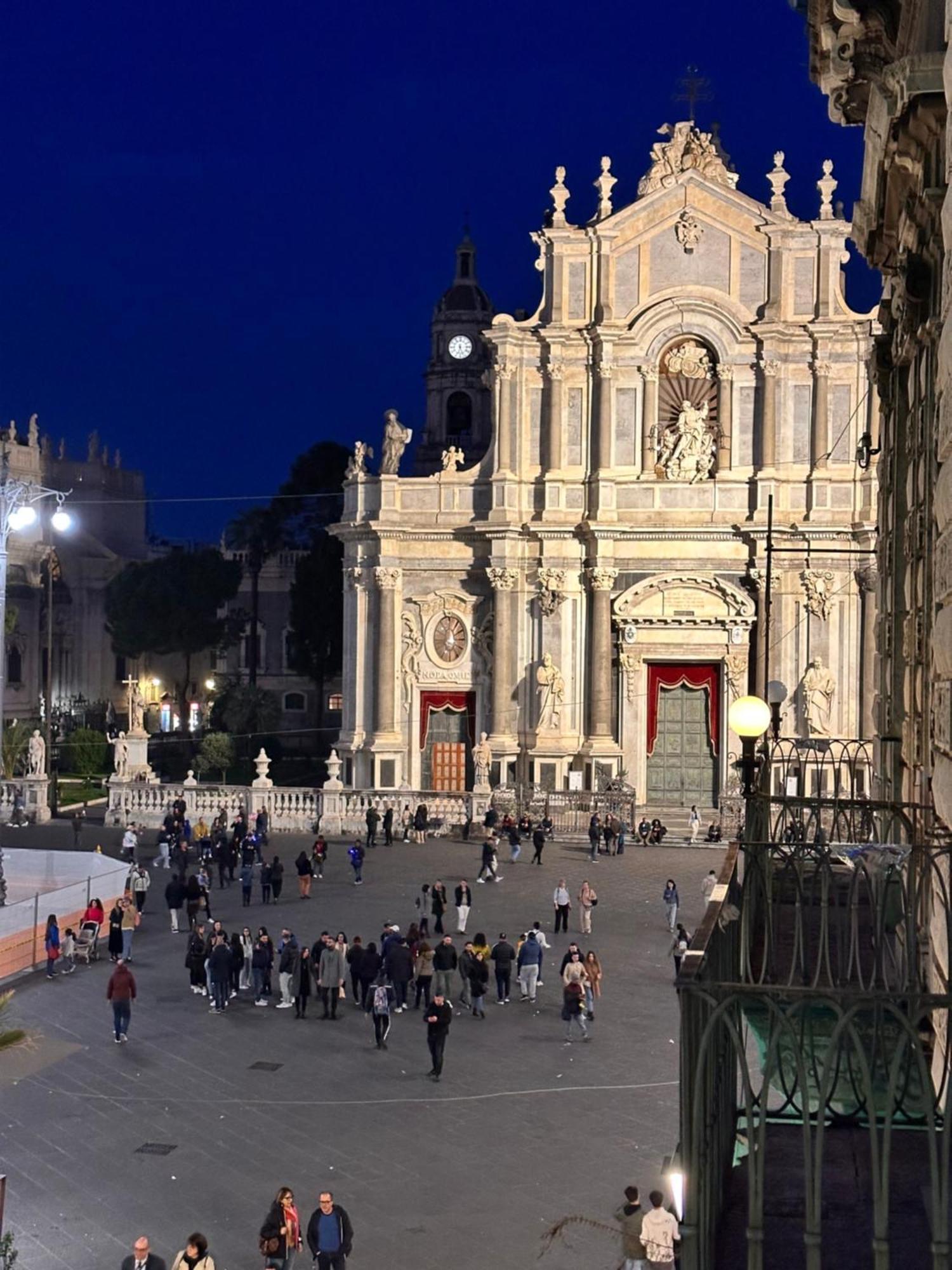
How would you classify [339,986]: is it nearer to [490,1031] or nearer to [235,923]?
[490,1031]

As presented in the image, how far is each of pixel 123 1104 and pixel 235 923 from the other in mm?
10977

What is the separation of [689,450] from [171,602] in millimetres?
28890

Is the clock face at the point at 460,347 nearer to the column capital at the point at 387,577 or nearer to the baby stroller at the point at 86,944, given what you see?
the column capital at the point at 387,577

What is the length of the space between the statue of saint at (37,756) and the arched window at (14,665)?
23.3 m

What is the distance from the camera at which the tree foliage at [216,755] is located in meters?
54.0

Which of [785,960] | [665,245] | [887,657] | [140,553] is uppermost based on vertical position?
[665,245]

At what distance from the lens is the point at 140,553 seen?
259 feet

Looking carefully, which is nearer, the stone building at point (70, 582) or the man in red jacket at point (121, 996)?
the man in red jacket at point (121, 996)

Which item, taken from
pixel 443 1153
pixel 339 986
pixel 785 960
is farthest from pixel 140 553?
pixel 785 960

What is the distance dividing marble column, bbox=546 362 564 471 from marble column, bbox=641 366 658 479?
2.28 metres

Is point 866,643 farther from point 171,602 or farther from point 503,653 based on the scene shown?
point 171,602

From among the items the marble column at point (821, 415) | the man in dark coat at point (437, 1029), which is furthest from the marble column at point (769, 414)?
the man in dark coat at point (437, 1029)

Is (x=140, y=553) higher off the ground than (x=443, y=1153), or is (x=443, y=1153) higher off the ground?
(x=140, y=553)

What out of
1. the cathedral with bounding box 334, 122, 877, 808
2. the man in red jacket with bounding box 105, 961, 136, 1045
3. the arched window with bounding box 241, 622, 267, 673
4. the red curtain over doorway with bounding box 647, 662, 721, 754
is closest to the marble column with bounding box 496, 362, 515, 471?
the cathedral with bounding box 334, 122, 877, 808
